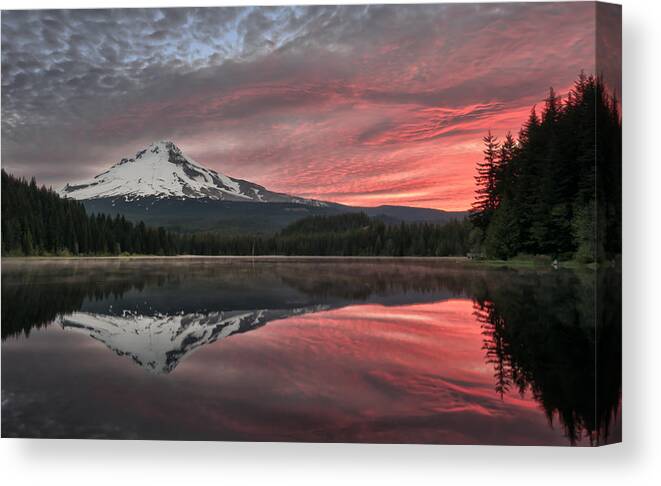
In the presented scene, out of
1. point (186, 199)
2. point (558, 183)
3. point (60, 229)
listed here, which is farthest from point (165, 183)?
point (558, 183)

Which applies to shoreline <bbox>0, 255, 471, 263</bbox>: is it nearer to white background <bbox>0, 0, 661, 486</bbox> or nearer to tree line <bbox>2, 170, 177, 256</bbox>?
tree line <bbox>2, 170, 177, 256</bbox>

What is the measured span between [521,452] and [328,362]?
8.79 ft

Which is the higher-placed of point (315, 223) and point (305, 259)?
point (315, 223)

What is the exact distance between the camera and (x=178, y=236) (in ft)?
28.1

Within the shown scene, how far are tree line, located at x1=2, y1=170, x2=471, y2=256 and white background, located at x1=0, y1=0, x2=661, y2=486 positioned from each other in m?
2.50

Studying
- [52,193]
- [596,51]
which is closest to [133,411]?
[52,193]

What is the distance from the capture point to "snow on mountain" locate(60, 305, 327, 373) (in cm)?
700

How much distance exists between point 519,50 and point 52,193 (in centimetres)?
733

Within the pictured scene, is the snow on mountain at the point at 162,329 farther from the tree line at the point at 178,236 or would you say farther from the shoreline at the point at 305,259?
the tree line at the point at 178,236

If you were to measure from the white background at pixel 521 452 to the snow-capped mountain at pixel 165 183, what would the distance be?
3.71 meters

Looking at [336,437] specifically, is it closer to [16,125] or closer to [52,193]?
[52,193]

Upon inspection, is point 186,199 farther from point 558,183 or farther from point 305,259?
point 558,183

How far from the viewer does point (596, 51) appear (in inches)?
265

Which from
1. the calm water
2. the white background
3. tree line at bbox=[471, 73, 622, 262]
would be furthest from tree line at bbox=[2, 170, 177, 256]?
tree line at bbox=[471, 73, 622, 262]
